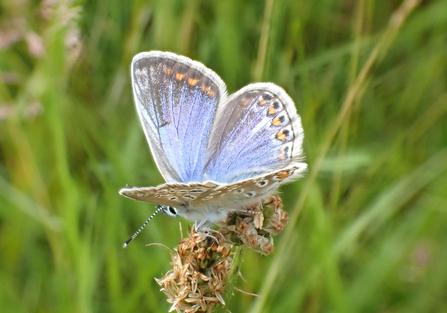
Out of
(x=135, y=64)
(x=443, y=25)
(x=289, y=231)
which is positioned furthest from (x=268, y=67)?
(x=443, y=25)

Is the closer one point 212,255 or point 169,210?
point 212,255

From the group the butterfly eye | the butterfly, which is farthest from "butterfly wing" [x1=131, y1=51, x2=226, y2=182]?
the butterfly eye

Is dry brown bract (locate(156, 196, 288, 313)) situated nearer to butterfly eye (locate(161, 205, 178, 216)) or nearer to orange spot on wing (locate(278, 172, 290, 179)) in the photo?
orange spot on wing (locate(278, 172, 290, 179))

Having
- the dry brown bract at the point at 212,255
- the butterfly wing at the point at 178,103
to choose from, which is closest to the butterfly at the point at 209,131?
the butterfly wing at the point at 178,103

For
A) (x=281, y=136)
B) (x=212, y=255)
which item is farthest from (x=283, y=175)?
(x=212, y=255)

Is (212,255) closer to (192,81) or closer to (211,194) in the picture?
(211,194)

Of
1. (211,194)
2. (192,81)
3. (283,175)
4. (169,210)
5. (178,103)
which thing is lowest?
(169,210)

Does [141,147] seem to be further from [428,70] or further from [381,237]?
[428,70]
